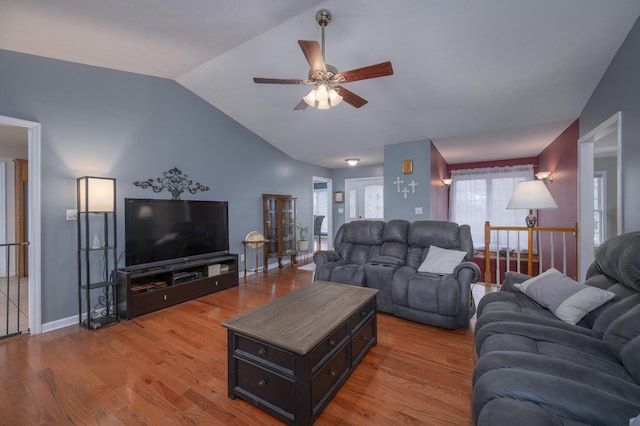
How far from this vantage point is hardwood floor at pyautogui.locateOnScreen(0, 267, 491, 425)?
1606 millimetres

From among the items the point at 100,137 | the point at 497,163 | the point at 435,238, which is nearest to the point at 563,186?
the point at 497,163

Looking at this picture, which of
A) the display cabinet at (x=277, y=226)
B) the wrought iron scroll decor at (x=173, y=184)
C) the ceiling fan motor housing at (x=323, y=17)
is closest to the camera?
the ceiling fan motor housing at (x=323, y=17)

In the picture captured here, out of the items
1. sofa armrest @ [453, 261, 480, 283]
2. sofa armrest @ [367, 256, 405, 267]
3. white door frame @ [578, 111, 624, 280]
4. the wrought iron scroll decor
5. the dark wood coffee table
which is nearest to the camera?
the dark wood coffee table

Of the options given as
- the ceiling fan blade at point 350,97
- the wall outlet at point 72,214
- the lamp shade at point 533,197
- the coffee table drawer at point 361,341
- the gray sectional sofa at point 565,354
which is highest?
the ceiling fan blade at point 350,97

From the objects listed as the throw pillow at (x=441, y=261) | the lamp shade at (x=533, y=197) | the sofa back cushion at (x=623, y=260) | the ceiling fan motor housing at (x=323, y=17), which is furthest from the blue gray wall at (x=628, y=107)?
the ceiling fan motor housing at (x=323, y=17)

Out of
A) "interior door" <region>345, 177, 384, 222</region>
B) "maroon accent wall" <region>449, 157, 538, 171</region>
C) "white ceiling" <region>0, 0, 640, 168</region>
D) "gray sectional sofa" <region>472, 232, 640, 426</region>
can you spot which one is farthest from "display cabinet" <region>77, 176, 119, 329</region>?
"maroon accent wall" <region>449, 157, 538, 171</region>

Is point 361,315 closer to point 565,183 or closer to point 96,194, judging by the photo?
point 96,194

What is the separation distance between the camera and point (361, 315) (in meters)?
2.18

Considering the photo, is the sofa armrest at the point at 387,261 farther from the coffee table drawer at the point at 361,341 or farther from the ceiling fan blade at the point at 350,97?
the ceiling fan blade at the point at 350,97

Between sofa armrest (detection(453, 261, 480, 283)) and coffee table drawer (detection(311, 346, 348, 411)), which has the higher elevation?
sofa armrest (detection(453, 261, 480, 283))

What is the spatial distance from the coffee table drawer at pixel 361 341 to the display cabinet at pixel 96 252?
2647 mm

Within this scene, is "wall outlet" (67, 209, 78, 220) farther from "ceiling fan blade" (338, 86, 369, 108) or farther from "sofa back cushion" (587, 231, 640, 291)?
"sofa back cushion" (587, 231, 640, 291)

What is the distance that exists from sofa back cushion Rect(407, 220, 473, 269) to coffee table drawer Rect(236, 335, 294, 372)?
225cm

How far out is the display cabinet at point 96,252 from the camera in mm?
2826
